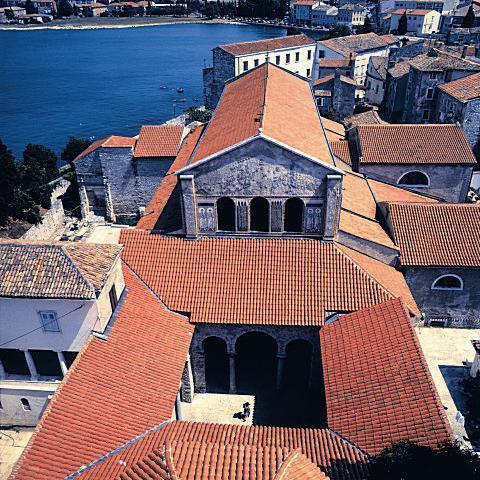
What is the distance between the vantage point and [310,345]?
23.2m

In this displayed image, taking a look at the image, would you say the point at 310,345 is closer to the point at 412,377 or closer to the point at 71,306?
the point at 412,377

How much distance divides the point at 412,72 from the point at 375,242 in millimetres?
42271

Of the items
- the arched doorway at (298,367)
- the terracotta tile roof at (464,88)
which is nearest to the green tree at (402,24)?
the terracotta tile roof at (464,88)

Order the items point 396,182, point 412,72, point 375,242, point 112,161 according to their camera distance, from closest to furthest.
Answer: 1. point 375,242
2. point 396,182
3. point 112,161
4. point 412,72

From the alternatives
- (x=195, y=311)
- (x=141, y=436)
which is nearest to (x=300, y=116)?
(x=195, y=311)

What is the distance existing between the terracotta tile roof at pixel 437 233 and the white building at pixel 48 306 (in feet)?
53.6

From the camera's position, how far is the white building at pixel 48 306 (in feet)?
62.4

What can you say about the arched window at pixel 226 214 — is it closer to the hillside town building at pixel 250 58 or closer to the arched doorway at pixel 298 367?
the arched doorway at pixel 298 367

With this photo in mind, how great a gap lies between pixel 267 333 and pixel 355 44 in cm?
7761

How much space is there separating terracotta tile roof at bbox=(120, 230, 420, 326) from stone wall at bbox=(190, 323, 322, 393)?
731 millimetres

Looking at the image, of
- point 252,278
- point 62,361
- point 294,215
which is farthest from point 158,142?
point 62,361

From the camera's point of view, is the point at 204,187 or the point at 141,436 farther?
the point at 204,187

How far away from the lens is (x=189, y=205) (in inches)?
933

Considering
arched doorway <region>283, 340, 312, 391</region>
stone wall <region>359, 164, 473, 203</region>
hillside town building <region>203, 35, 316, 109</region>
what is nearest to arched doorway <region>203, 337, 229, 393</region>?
arched doorway <region>283, 340, 312, 391</region>
